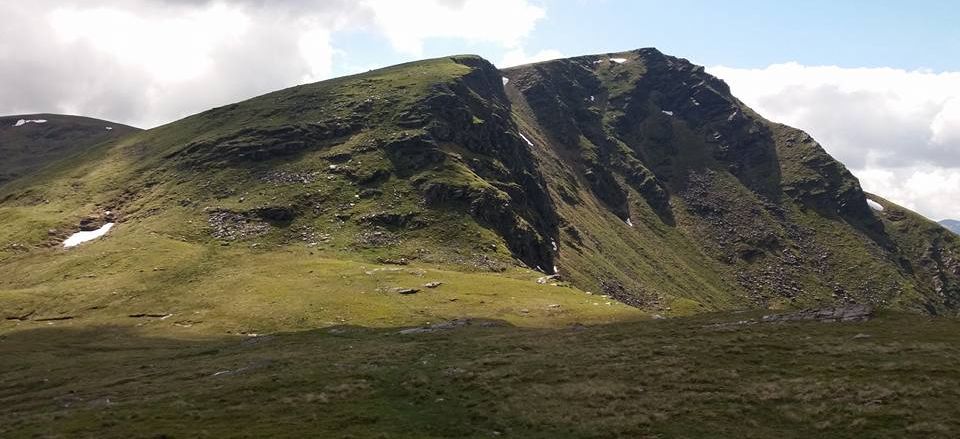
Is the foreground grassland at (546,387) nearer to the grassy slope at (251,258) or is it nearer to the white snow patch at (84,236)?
the grassy slope at (251,258)

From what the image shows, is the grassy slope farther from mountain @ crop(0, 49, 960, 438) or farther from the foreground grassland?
the foreground grassland

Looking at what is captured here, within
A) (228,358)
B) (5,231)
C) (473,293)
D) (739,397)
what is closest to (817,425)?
(739,397)

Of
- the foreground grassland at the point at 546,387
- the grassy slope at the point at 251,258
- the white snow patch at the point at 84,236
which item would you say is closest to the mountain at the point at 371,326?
the foreground grassland at the point at 546,387

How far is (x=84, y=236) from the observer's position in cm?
15012

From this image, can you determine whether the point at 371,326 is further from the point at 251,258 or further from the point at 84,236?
the point at 84,236

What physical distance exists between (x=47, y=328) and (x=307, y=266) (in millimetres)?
45453

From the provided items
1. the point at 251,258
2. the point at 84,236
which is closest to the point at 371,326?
the point at 251,258

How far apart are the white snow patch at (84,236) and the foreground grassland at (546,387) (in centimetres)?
8914

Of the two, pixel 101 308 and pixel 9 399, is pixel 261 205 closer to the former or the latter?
pixel 101 308

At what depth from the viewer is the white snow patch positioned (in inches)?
5699

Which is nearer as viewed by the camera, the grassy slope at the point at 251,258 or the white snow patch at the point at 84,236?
the grassy slope at the point at 251,258

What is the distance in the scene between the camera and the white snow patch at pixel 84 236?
14475 cm

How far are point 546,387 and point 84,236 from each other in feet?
479

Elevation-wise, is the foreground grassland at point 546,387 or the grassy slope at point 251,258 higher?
the grassy slope at point 251,258
